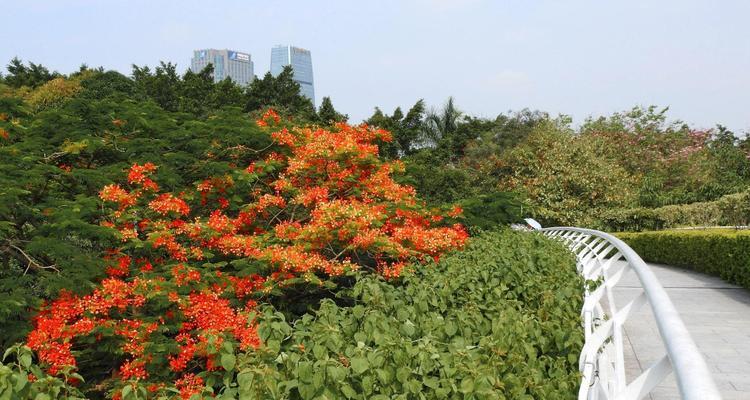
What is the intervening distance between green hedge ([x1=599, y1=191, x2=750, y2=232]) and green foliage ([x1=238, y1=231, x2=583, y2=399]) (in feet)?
58.2

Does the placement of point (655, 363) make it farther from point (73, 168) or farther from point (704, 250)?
point (704, 250)

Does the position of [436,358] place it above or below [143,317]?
above

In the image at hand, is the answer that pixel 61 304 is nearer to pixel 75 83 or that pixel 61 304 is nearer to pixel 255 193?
pixel 255 193

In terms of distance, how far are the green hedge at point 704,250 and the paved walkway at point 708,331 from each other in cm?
40

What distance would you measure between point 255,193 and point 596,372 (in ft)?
19.8

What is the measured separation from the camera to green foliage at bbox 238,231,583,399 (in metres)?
2.53

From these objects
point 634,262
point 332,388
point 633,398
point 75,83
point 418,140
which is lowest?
point 332,388

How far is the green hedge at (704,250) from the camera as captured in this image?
1109 cm

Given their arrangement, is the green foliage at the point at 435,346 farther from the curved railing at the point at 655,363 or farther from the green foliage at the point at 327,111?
the green foliage at the point at 327,111

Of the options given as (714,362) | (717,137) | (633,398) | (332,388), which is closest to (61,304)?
(332,388)

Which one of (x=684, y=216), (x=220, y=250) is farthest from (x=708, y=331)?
(x=684, y=216)

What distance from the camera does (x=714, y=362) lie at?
19.7 feet

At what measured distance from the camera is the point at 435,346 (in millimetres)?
3229

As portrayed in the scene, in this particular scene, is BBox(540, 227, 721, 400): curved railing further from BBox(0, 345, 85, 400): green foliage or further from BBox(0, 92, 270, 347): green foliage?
BBox(0, 92, 270, 347): green foliage
